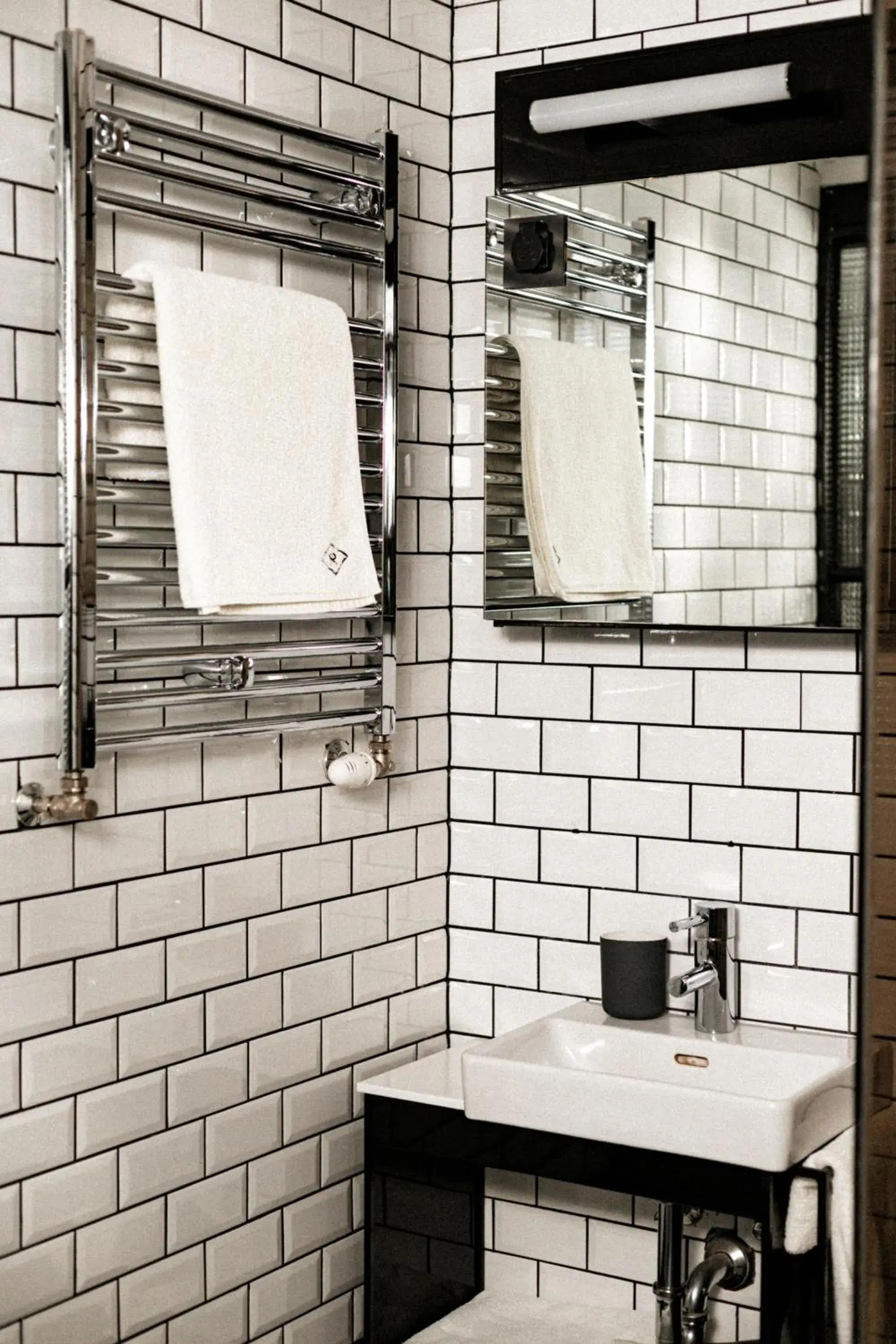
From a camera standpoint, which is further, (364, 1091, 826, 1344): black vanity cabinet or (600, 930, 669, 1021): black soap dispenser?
(600, 930, 669, 1021): black soap dispenser

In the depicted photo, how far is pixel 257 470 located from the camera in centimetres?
196

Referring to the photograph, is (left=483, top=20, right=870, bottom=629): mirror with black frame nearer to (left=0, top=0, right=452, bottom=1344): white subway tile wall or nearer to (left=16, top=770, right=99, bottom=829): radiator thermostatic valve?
(left=0, top=0, right=452, bottom=1344): white subway tile wall

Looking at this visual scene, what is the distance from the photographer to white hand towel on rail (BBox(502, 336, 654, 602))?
7.63ft

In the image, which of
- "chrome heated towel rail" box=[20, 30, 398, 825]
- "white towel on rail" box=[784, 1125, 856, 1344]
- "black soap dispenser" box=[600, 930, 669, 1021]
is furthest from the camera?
"black soap dispenser" box=[600, 930, 669, 1021]

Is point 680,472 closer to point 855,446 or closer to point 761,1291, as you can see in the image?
point 855,446

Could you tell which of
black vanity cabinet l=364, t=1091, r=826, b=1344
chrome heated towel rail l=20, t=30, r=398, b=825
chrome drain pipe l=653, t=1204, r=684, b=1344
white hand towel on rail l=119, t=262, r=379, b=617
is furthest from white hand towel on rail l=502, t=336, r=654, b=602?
chrome drain pipe l=653, t=1204, r=684, b=1344

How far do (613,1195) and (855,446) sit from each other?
1.27 m

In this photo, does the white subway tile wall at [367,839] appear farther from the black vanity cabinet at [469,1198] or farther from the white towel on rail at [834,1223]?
the white towel on rail at [834,1223]

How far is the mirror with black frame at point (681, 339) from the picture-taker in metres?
2.14

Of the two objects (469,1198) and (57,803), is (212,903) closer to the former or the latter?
(57,803)

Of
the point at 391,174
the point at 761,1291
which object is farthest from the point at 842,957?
the point at 391,174

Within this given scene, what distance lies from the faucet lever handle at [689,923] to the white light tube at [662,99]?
1.20 meters

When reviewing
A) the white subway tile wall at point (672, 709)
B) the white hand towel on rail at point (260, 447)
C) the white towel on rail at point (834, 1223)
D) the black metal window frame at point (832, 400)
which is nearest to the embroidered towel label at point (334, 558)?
the white hand towel on rail at point (260, 447)

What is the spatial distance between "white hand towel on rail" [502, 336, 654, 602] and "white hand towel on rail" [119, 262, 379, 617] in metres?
0.34
